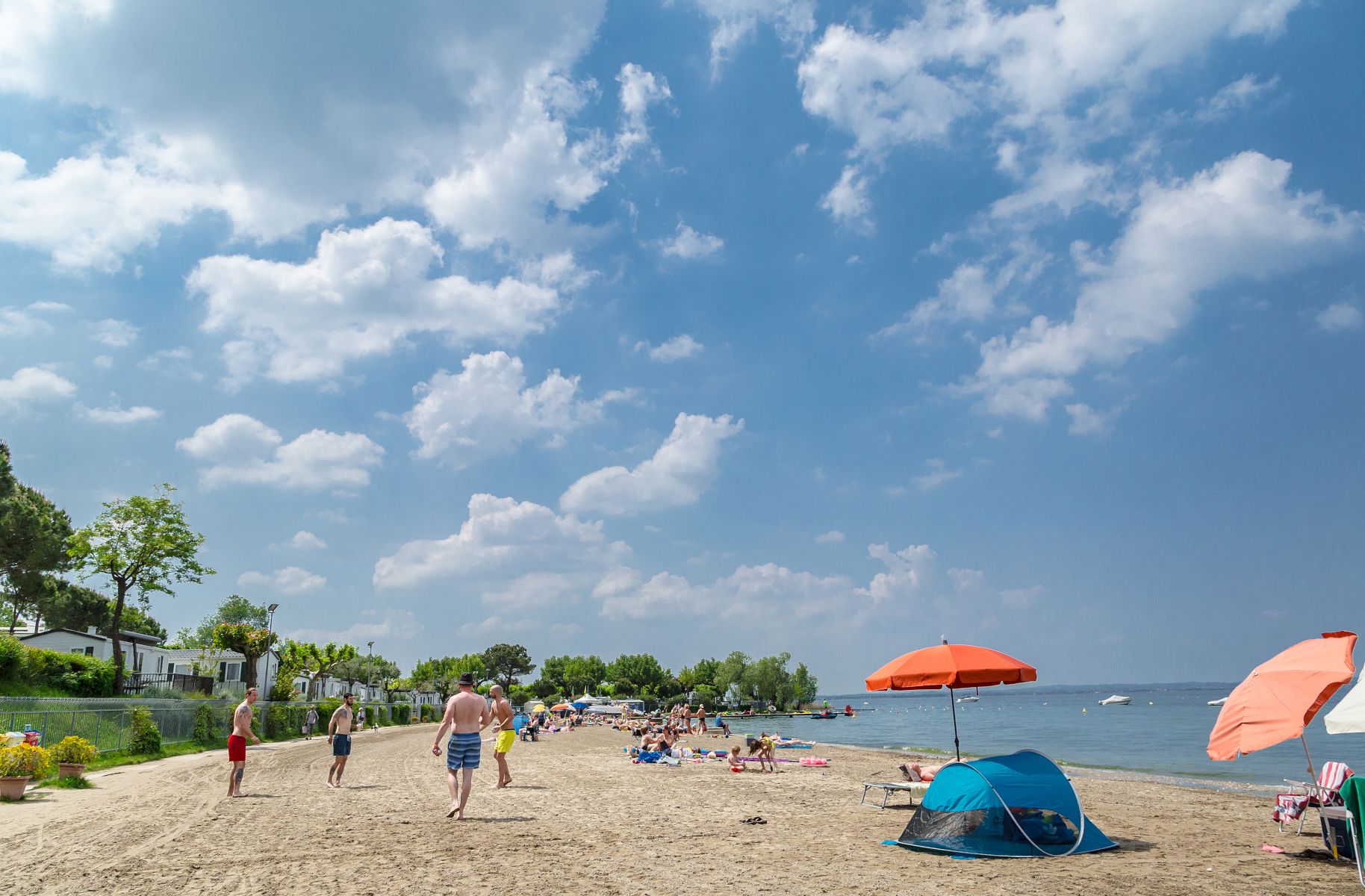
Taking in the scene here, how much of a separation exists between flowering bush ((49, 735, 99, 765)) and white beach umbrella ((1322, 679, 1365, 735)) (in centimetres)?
1886

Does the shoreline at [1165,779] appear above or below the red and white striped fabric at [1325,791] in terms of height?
below

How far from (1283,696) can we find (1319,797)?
233cm

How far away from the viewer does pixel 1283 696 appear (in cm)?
860

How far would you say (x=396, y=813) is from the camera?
11.6m

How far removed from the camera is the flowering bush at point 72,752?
50.3 ft

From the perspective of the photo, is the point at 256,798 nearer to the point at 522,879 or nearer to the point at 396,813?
the point at 396,813

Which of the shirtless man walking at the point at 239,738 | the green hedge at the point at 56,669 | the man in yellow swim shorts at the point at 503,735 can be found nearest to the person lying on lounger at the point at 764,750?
the man in yellow swim shorts at the point at 503,735

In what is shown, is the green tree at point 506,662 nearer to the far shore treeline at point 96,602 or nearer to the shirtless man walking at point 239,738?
the far shore treeline at point 96,602

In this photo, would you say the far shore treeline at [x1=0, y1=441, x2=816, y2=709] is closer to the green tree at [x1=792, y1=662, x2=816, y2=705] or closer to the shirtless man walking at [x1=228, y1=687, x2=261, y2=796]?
the shirtless man walking at [x1=228, y1=687, x2=261, y2=796]

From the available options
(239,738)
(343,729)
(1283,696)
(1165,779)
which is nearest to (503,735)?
(343,729)

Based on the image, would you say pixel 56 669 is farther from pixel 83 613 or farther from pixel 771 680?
pixel 771 680

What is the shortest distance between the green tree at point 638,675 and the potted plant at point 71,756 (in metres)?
108

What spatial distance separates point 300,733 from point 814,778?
29276 mm

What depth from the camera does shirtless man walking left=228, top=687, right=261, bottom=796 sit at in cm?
1280
